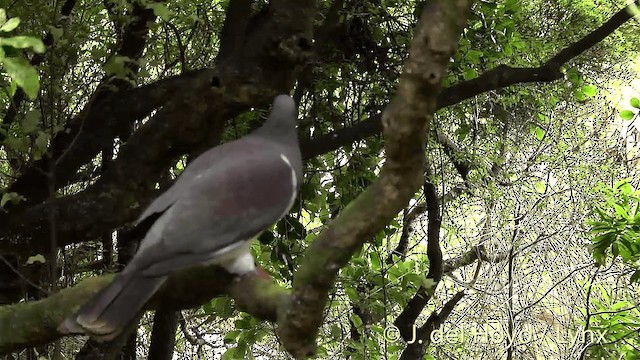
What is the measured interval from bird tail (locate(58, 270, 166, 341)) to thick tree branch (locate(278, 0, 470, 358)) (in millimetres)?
163

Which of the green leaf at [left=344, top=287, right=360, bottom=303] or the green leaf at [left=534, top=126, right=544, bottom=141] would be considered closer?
the green leaf at [left=344, top=287, right=360, bottom=303]

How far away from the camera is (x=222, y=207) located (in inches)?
30.3

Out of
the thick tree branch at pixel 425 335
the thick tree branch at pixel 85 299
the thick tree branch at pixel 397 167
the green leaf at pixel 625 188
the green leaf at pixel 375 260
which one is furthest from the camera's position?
the thick tree branch at pixel 425 335

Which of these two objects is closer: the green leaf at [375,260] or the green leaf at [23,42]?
the green leaf at [23,42]

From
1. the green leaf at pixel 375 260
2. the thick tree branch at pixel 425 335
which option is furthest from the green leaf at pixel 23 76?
the thick tree branch at pixel 425 335

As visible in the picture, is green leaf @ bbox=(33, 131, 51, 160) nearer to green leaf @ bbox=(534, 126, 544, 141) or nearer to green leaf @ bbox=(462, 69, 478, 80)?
green leaf @ bbox=(462, 69, 478, 80)

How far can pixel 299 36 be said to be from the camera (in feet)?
3.64

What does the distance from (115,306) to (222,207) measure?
0.49 ft

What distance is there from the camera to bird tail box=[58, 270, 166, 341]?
696 mm

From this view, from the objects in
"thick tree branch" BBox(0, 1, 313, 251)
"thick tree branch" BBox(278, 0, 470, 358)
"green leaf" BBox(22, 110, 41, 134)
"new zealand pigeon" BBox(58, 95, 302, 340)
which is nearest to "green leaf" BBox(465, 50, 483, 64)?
"thick tree branch" BBox(0, 1, 313, 251)

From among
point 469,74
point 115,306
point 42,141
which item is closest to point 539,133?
point 469,74

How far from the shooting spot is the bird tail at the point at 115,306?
2.28 feet

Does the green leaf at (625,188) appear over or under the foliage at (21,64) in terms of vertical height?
over

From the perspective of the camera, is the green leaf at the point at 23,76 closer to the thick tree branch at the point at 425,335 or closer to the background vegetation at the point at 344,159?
the background vegetation at the point at 344,159
